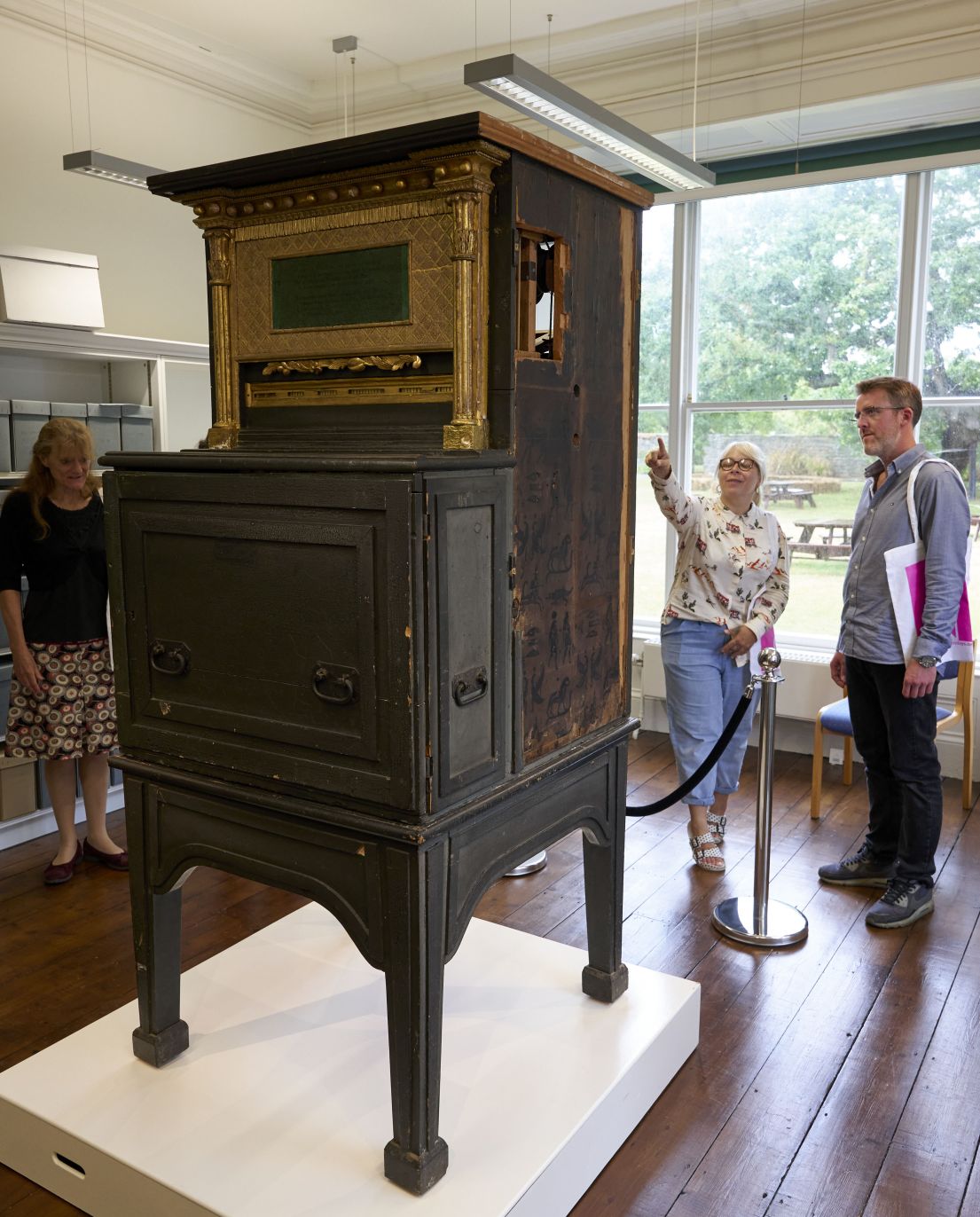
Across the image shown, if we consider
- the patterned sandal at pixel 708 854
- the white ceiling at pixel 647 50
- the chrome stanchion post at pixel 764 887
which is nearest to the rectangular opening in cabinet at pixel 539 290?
the chrome stanchion post at pixel 764 887

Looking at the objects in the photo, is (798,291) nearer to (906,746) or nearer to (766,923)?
(906,746)

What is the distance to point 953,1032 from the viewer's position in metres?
2.69

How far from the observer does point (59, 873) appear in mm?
3564

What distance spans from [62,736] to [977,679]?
3719mm

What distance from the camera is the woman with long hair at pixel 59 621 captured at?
11.5ft

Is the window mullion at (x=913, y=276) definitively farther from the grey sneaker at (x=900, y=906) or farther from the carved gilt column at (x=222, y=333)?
the carved gilt column at (x=222, y=333)

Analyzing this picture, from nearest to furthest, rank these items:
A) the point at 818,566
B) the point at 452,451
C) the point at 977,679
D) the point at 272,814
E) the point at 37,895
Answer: the point at 452,451
the point at 272,814
the point at 37,895
the point at 977,679
the point at 818,566

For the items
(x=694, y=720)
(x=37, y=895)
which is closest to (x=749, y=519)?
(x=694, y=720)

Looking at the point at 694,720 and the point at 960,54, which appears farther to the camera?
the point at 960,54

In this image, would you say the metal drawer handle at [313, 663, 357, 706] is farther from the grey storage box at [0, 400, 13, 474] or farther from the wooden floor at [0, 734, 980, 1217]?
the grey storage box at [0, 400, 13, 474]

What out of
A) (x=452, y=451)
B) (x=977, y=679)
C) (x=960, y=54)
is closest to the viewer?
(x=452, y=451)

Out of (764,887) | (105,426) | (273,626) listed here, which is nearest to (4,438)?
(105,426)

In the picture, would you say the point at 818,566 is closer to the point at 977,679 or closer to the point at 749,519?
the point at 977,679

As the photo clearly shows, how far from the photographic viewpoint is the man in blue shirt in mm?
3170
